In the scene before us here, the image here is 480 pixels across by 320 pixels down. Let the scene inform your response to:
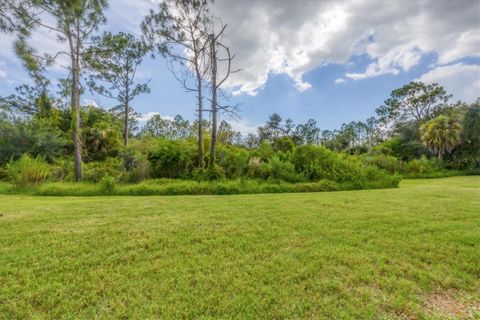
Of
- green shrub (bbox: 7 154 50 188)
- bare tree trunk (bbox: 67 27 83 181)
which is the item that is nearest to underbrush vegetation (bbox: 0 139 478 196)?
green shrub (bbox: 7 154 50 188)

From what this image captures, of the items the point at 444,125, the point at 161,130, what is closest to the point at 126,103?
the point at 161,130

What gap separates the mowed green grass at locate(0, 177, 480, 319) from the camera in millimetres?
1651

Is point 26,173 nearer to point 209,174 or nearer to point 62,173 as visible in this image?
point 62,173

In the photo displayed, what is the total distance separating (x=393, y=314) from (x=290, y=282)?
74 cm

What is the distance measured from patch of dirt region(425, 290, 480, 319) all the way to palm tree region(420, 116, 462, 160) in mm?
24016

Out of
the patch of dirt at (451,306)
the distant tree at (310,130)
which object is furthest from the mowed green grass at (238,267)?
the distant tree at (310,130)

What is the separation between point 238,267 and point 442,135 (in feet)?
83.0

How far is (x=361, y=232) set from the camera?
10.3 ft

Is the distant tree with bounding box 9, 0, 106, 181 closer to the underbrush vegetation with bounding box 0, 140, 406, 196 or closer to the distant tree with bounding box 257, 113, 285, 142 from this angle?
the underbrush vegetation with bounding box 0, 140, 406, 196

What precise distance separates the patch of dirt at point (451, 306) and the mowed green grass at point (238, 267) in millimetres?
11

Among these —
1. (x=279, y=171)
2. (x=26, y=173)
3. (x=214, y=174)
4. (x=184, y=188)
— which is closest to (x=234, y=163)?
(x=214, y=174)

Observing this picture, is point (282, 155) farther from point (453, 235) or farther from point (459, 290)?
point (459, 290)

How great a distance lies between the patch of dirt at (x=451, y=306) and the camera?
1.64 meters

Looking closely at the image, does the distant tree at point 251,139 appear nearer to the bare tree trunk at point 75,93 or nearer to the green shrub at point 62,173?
the green shrub at point 62,173
